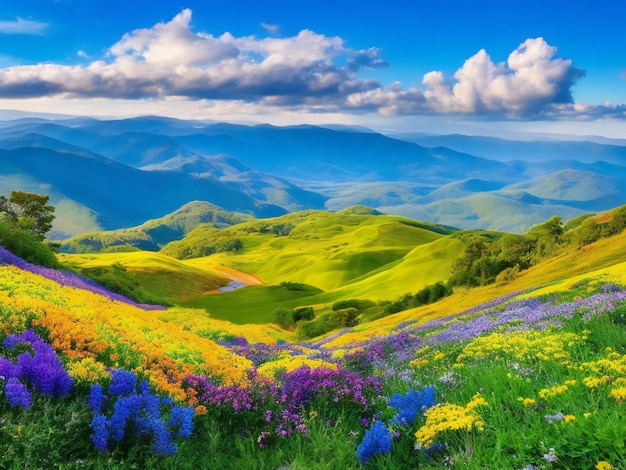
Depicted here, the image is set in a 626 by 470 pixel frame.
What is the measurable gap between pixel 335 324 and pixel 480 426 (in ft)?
194

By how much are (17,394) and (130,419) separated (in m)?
1.52

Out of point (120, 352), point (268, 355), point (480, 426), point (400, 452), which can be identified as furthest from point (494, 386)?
point (268, 355)

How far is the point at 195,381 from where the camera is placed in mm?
9328

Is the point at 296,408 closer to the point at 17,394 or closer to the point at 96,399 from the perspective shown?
the point at 96,399

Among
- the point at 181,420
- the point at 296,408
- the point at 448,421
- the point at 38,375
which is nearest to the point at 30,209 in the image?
the point at 38,375

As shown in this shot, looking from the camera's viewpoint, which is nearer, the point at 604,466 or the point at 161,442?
the point at 604,466

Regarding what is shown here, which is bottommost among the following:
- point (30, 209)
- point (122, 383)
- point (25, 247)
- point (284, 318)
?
point (284, 318)

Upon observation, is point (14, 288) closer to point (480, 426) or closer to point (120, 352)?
point (120, 352)

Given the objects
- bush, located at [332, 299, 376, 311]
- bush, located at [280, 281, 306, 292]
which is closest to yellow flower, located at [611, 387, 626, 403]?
bush, located at [332, 299, 376, 311]

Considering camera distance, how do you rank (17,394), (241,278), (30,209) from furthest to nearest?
(241,278)
(30,209)
(17,394)

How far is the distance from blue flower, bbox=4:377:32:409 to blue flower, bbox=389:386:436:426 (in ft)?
17.3

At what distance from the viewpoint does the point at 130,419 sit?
6457mm

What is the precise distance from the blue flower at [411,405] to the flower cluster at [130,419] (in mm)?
3262

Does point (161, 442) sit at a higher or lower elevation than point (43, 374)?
lower
